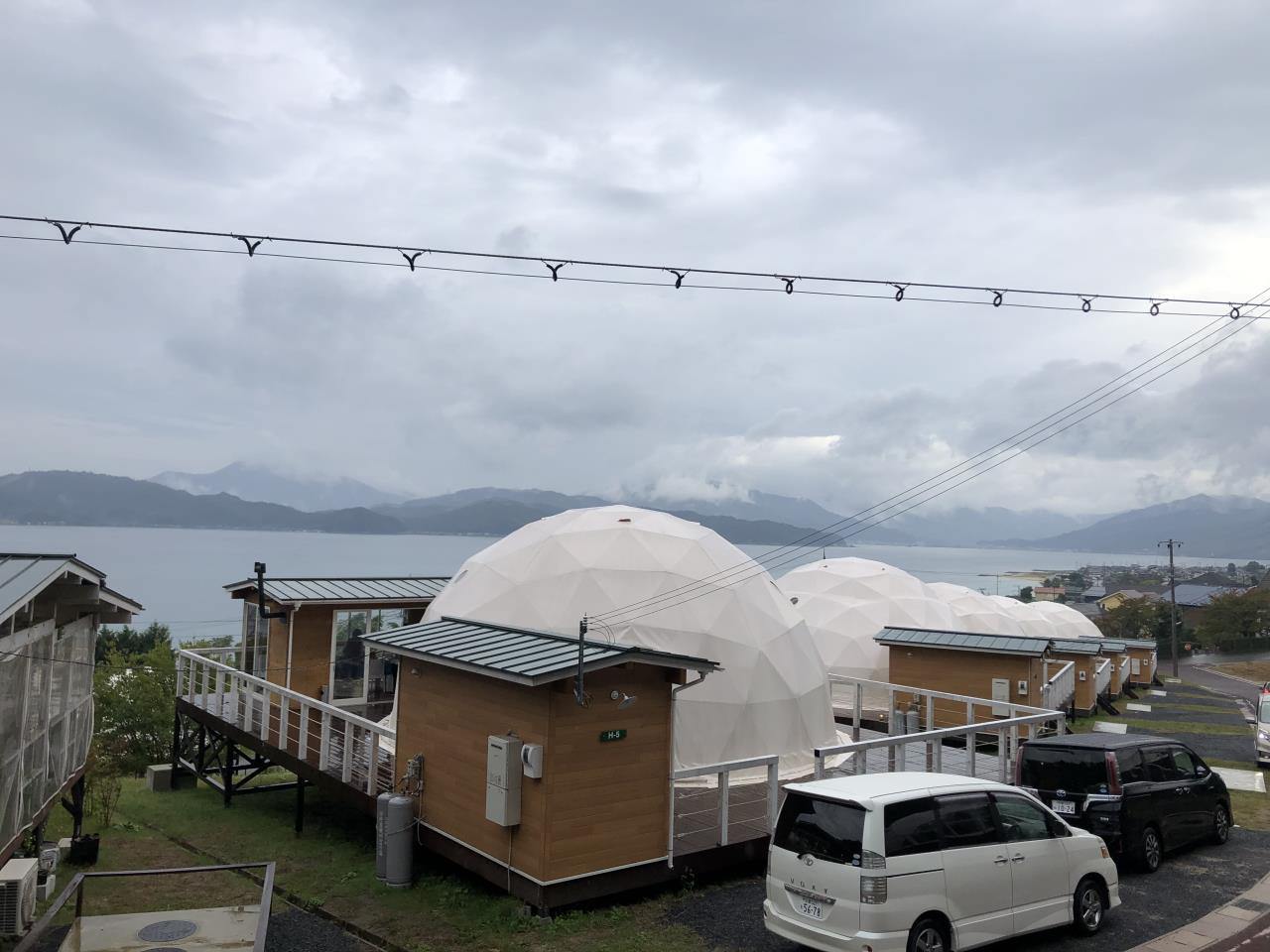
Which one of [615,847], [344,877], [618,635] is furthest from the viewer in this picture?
[618,635]

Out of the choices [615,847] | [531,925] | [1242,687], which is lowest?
[1242,687]

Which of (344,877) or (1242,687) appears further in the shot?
(1242,687)

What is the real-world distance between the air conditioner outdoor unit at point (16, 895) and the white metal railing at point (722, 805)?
6699 millimetres

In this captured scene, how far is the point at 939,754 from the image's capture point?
12695mm

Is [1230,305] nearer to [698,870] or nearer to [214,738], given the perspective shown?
[698,870]

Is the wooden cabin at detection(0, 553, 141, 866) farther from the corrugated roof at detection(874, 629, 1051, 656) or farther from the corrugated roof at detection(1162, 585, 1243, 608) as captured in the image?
the corrugated roof at detection(1162, 585, 1243, 608)

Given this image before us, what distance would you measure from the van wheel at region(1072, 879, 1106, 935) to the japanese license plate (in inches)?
118

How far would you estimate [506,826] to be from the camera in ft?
31.0

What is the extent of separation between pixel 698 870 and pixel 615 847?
4.14 ft

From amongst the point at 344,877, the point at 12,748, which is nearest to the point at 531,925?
the point at 344,877

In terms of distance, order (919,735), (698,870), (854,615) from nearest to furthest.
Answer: (698,870) → (919,735) → (854,615)

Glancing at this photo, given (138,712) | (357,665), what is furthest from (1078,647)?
(138,712)

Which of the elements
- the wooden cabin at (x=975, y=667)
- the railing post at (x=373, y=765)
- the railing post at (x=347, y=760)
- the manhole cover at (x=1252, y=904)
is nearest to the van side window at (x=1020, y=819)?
the manhole cover at (x=1252, y=904)

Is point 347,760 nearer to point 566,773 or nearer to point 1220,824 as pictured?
point 566,773
